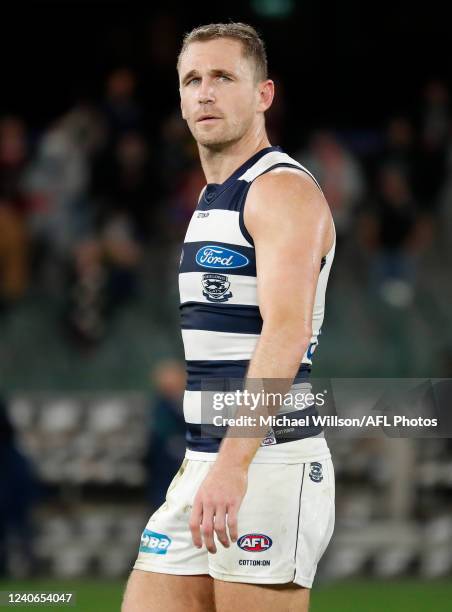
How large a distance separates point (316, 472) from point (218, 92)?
121 cm

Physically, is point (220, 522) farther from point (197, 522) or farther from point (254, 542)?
point (254, 542)

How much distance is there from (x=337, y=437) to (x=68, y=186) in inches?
138

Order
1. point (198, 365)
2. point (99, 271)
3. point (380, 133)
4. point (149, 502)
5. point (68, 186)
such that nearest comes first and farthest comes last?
point (198, 365), point (149, 502), point (99, 271), point (68, 186), point (380, 133)

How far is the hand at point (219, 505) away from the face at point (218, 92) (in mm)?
1115

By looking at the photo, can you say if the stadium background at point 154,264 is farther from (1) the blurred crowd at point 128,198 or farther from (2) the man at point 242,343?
(2) the man at point 242,343

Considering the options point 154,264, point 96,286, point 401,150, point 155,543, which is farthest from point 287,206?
point 401,150

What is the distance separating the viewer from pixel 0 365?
36.1ft

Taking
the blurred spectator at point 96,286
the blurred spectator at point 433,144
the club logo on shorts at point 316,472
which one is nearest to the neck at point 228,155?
the club logo on shorts at point 316,472

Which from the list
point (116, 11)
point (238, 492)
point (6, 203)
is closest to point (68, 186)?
point (6, 203)

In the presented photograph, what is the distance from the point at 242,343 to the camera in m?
3.75

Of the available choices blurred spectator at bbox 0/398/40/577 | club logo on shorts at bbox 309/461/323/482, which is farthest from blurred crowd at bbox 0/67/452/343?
club logo on shorts at bbox 309/461/323/482

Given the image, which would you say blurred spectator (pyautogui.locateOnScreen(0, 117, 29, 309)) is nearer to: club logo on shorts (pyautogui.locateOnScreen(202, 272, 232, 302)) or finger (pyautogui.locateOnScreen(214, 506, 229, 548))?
club logo on shorts (pyautogui.locateOnScreen(202, 272, 232, 302))

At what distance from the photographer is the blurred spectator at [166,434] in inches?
387

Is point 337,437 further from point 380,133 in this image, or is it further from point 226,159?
point 226,159
